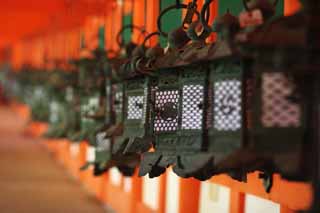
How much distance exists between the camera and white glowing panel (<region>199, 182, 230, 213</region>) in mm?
A: 3930

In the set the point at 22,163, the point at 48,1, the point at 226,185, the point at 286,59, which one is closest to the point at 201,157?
the point at 286,59

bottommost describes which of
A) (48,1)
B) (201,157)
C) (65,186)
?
(65,186)

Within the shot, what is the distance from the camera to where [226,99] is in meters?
2.14

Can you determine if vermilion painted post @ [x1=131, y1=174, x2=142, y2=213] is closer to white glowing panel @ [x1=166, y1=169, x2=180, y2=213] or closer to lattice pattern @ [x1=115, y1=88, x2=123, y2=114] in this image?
white glowing panel @ [x1=166, y1=169, x2=180, y2=213]

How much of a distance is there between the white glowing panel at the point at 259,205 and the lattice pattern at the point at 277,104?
148cm

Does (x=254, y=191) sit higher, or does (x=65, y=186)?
(x=254, y=191)

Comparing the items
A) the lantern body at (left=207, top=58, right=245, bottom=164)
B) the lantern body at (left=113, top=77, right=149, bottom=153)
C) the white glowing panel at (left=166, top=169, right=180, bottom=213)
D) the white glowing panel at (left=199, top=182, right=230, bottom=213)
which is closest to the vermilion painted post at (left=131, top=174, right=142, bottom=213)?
the white glowing panel at (left=166, top=169, right=180, bottom=213)

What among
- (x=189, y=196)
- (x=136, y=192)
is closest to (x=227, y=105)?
(x=189, y=196)

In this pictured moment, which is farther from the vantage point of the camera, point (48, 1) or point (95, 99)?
point (48, 1)

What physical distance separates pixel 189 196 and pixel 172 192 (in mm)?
415

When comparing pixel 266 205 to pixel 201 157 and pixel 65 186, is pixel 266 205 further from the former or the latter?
pixel 65 186

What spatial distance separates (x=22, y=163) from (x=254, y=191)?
281 inches

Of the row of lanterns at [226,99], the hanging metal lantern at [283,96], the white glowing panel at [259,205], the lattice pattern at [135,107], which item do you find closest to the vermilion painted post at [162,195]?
the white glowing panel at [259,205]

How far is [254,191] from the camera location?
11.1 ft
